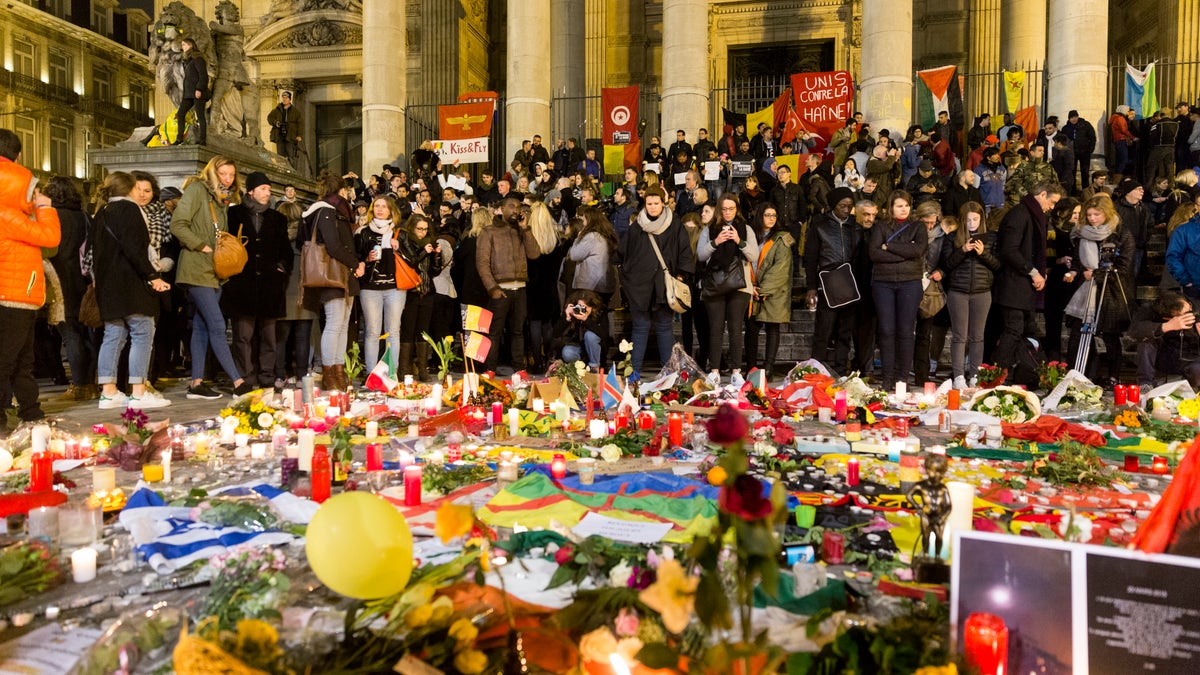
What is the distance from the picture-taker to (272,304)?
8.65 meters

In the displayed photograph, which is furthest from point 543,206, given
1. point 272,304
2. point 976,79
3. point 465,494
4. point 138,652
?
point 976,79

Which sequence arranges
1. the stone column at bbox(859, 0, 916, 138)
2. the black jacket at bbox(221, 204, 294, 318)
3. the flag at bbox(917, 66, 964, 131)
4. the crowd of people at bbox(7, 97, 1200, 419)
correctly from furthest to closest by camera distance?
1. the flag at bbox(917, 66, 964, 131)
2. the stone column at bbox(859, 0, 916, 138)
3. the black jacket at bbox(221, 204, 294, 318)
4. the crowd of people at bbox(7, 97, 1200, 419)

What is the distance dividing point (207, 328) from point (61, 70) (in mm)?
40884

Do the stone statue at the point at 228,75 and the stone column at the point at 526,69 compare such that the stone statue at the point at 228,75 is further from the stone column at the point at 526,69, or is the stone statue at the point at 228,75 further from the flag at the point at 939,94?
the flag at the point at 939,94

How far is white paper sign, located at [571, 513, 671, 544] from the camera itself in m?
3.60

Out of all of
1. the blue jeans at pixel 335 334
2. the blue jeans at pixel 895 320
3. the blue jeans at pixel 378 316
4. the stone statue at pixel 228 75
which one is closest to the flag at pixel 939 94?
the blue jeans at pixel 895 320

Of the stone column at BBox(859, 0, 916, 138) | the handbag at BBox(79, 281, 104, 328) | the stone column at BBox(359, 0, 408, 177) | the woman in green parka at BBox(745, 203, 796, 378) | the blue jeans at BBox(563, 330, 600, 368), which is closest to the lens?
the handbag at BBox(79, 281, 104, 328)

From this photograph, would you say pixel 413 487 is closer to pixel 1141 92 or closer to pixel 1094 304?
pixel 1094 304

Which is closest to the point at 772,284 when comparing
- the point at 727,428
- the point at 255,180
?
the point at 255,180

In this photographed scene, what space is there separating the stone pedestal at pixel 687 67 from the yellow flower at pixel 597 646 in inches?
660

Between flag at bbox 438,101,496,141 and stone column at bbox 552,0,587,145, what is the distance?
4.50 m

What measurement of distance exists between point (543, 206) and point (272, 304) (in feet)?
11.6

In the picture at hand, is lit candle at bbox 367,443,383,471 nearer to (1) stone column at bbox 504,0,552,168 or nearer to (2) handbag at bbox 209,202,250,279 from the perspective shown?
(2) handbag at bbox 209,202,250,279

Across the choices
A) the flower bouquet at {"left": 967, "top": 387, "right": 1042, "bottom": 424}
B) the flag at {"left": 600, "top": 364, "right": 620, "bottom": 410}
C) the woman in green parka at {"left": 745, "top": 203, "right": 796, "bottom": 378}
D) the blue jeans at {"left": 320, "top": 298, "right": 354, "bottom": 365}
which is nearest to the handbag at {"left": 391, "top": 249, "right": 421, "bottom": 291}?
the blue jeans at {"left": 320, "top": 298, "right": 354, "bottom": 365}
